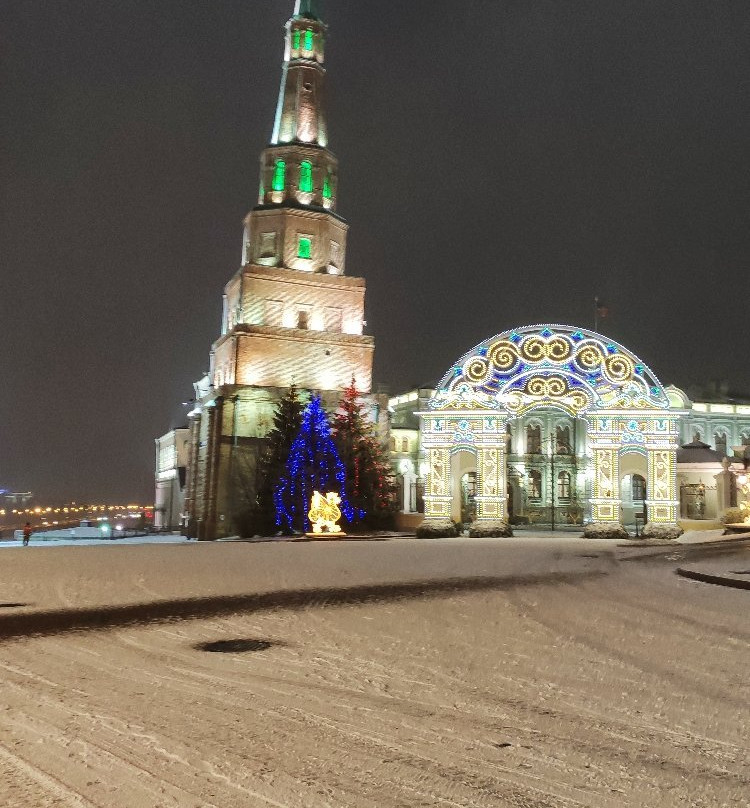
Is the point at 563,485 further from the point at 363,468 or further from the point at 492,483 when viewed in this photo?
the point at 492,483

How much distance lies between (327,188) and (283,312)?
29.4ft

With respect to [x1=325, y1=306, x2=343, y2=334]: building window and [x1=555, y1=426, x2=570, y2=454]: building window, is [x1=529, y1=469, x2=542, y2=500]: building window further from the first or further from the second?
[x1=325, y1=306, x2=343, y2=334]: building window

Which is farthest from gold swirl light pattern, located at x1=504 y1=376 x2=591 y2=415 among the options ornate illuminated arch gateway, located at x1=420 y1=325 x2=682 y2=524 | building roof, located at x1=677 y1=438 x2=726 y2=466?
building roof, located at x1=677 y1=438 x2=726 y2=466

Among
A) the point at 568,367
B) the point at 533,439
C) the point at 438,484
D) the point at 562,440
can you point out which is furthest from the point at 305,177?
the point at 562,440

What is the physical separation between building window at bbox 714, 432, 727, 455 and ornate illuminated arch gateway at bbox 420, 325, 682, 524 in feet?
142

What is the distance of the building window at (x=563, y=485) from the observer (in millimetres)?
61406

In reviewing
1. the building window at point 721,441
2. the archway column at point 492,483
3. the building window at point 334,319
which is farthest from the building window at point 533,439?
the archway column at point 492,483

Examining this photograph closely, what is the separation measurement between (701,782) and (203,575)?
1190 centimetres

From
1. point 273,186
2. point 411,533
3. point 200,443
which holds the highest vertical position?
point 273,186

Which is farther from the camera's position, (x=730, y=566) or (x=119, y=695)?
(x=730, y=566)

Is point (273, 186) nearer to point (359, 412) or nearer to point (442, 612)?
point (359, 412)

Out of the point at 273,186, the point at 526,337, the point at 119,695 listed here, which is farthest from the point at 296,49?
the point at 119,695

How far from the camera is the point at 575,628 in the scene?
30.1ft

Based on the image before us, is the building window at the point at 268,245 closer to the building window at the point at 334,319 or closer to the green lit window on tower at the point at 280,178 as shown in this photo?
the green lit window on tower at the point at 280,178
